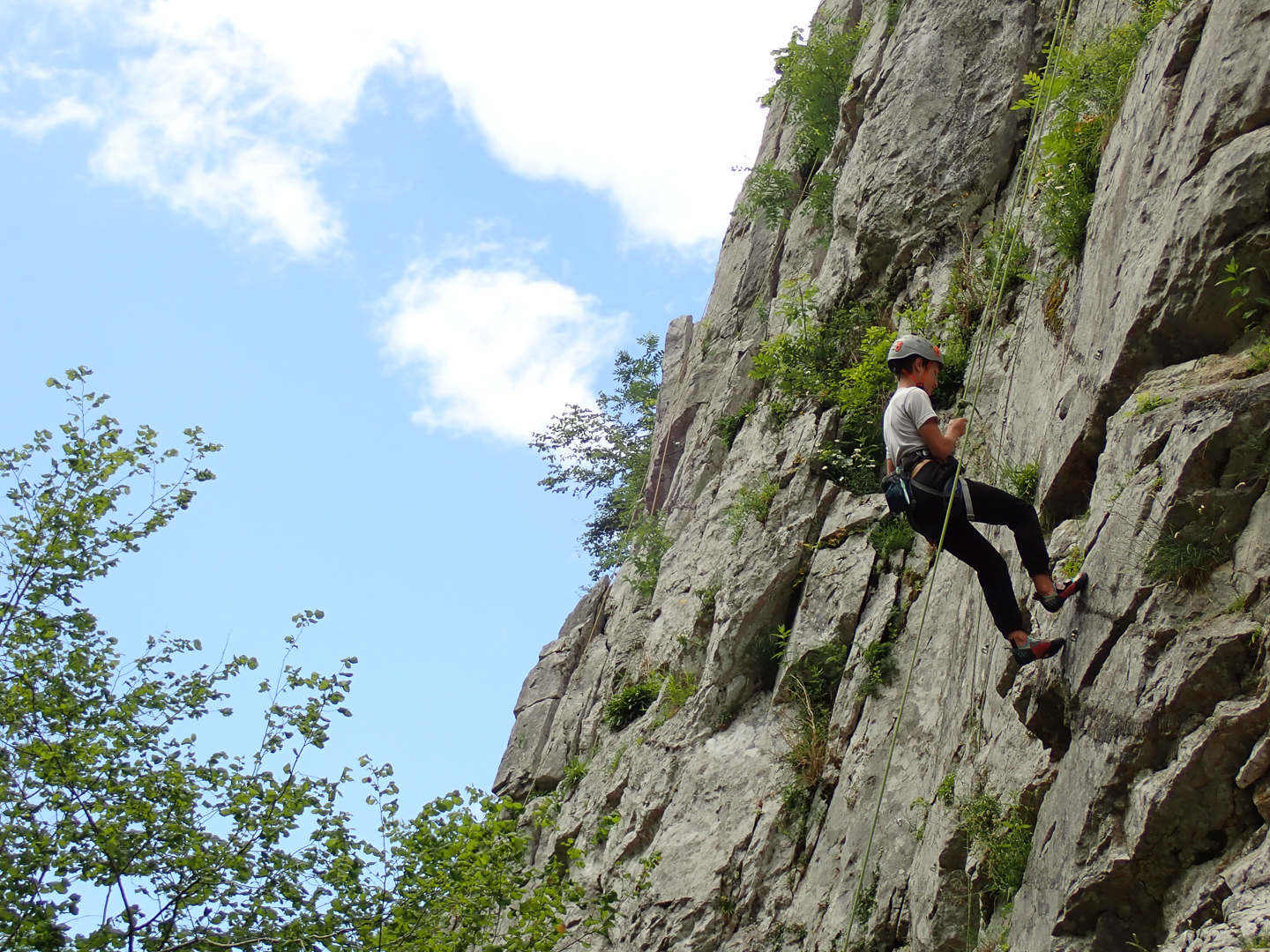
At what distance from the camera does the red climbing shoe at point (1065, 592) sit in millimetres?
6156

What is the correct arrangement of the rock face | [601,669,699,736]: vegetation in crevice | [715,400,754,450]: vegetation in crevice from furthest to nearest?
[715,400,754,450]: vegetation in crevice → [601,669,699,736]: vegetation in crevice → the rock face

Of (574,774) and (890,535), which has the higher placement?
(574,774)

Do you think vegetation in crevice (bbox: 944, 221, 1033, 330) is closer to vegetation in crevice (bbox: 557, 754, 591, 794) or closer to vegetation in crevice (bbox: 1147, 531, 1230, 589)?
vegetation in crevice (bbox: 1147, 531, 1230, 589)

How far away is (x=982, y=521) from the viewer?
673 cm

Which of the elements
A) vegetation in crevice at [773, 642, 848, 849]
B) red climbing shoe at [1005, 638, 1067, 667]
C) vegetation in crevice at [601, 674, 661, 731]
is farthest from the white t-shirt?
vegetation in crevice at [601, 674, 661, 731]

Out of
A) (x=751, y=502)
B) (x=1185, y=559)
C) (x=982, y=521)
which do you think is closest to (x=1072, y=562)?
(x=982, y=521)

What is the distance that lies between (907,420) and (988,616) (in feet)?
5.33

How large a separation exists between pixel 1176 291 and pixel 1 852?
9.20 m

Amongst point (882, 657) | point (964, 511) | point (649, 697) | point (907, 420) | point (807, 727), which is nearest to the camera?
point (964, 511)

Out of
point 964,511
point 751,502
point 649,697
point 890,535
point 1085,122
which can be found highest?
point 751,502

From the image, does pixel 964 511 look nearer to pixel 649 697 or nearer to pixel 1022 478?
A: pixel 1022 478

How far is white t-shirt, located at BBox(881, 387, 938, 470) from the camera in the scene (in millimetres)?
6969

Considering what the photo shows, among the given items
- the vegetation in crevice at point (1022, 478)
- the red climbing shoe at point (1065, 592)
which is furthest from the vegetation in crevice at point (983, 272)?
the red climbing shoe at point (1065, 592)

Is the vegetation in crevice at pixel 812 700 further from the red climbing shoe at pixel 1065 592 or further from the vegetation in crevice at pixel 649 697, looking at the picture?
the red climbing shoe at pixel 1065 592
